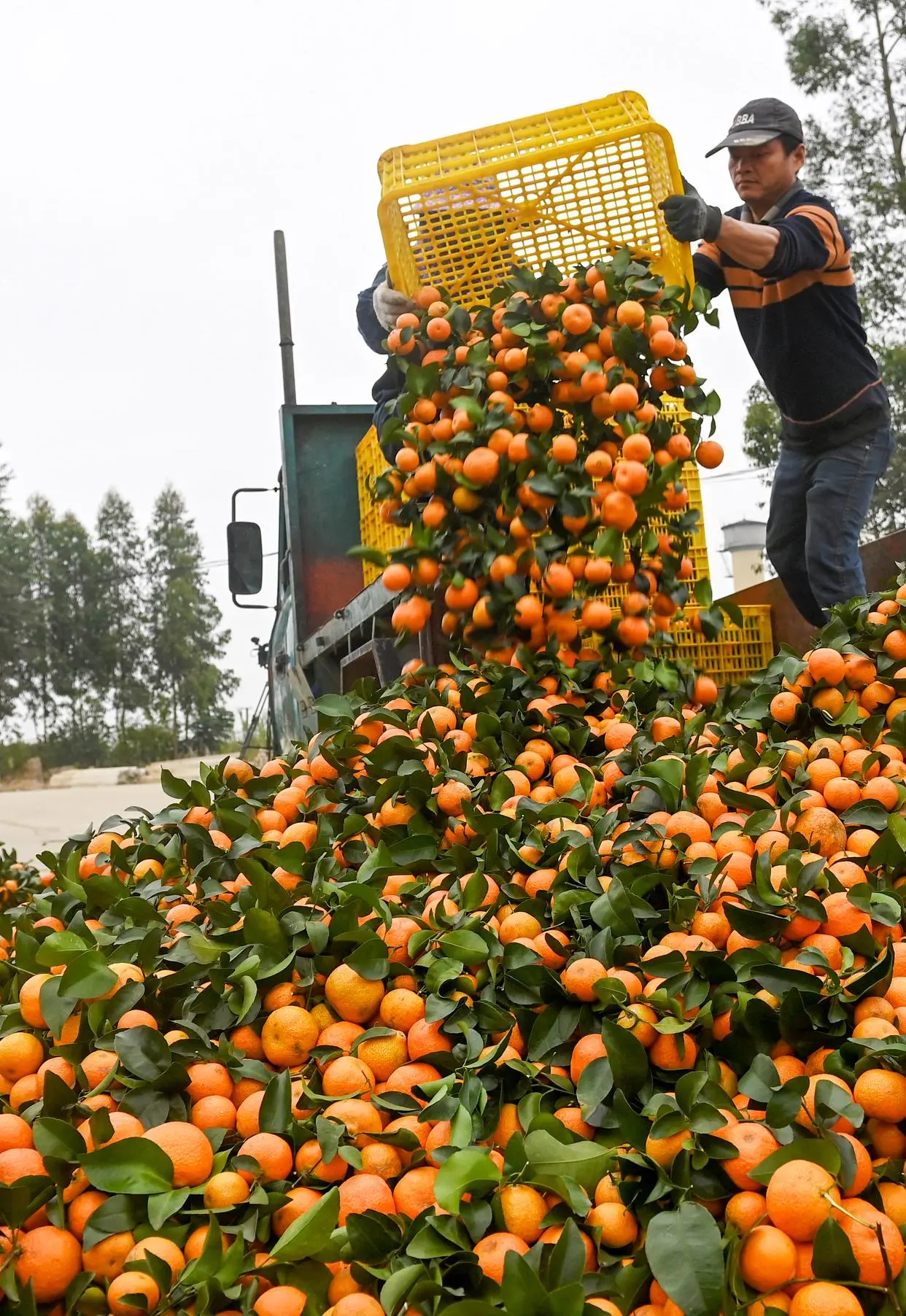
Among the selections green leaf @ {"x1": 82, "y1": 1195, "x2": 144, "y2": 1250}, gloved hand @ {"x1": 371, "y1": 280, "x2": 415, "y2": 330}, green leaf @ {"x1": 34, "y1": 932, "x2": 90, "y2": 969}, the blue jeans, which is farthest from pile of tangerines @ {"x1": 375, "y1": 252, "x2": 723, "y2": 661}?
green leaf @ {"x1": 82, "y1": 1195, "x2": 144, "y2": 1250}

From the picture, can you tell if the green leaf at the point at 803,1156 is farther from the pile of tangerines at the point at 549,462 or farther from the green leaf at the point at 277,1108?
the pile of tangerines at the point at 549,462

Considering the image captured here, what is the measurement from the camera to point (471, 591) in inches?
126

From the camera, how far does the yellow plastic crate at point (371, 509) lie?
452 centimetres

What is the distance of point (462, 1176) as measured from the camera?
136 cm

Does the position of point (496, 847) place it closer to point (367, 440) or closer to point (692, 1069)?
point (692, 1069)

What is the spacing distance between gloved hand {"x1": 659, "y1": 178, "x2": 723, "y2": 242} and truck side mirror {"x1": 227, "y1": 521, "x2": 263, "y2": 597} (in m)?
4.10

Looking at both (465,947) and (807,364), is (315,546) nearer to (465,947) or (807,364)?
(807,364)

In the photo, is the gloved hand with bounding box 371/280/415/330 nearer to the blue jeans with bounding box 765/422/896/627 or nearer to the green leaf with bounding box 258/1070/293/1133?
the blue jeans with bounding box 765/422/896/627

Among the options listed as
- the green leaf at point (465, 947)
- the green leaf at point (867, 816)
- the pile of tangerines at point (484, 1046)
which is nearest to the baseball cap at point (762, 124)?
the pile of tangerines at point (484, 1046)

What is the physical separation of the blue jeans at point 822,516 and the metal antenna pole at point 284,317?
13.9 ft

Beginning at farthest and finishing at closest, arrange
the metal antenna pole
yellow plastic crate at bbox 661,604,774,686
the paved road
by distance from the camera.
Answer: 1. the paved road
2. the metal antenna pole
3. yellow plastic crate at bbox 661,604,774,686

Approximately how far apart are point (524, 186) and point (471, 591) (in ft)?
4.52

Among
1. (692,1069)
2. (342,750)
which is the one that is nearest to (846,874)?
(692,1069)

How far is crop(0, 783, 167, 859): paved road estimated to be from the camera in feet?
52.1
